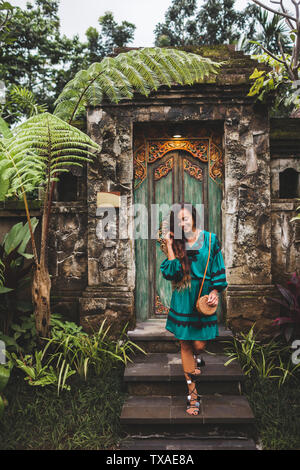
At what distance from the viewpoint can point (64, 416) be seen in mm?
3094

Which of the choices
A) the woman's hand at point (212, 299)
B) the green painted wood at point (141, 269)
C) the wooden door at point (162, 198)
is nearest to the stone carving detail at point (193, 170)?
the wooden door at point (162, 198)

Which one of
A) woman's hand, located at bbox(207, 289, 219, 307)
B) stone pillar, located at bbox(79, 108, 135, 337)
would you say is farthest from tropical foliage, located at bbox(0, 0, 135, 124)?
woman's hand, located at bbox(207, 289, 219, 307)

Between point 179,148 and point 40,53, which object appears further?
point 40,53

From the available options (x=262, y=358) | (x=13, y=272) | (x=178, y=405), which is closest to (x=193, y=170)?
(x=262, y=358)

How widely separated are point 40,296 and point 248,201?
2813 millimetres

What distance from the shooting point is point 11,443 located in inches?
112

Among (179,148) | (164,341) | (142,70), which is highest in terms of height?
(142,70)

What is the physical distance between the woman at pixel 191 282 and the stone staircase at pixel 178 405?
189 millimetres

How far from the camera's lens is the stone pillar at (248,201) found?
Result: 421 centimetres

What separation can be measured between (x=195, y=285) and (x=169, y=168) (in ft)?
6.95

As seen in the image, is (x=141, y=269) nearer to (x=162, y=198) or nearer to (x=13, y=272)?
(x=162, y=198)

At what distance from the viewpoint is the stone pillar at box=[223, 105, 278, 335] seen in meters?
4.21
